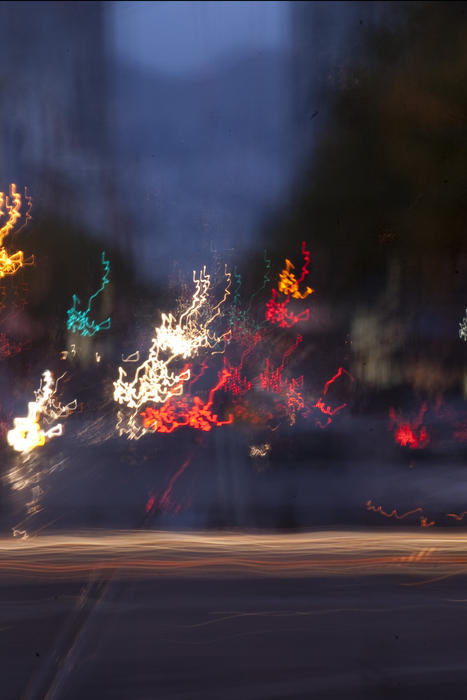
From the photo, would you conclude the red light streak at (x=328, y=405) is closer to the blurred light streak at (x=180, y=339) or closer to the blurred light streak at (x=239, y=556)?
the blurred light streak at (x=180, y=339)

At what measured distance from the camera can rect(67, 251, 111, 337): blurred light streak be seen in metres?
22.7

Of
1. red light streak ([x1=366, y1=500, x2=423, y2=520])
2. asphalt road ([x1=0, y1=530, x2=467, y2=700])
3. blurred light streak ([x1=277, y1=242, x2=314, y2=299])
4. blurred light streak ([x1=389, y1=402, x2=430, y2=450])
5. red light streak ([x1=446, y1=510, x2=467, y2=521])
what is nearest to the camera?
asphalt road ([x1=0, y1=530, x2=467, y2=700])

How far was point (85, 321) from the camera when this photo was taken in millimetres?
24531

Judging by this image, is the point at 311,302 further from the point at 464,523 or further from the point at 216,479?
the point at 464,523

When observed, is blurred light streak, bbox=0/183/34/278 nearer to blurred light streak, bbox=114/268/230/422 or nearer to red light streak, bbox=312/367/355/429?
blurred light streak, bbox=114/268/230/422

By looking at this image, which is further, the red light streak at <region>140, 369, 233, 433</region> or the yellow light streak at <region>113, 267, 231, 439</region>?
the yellow light streak at <region>113, 267, 231, 439</region>

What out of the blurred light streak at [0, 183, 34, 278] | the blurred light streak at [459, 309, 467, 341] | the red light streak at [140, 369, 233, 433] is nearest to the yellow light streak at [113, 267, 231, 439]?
the red light streak at [140, 369, 233, 433]

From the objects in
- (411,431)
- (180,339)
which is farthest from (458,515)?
(180,339)

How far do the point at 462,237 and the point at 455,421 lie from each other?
3.71 metres

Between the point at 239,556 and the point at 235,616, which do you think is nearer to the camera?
the point at 235,616

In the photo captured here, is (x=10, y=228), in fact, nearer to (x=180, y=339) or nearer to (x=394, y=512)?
(x=180, y=339)

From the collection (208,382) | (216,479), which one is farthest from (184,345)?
(216,479)

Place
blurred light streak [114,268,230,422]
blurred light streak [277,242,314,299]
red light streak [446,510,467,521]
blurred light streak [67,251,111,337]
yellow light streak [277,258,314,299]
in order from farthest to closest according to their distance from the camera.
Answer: blurred light streak [67,251,111,337]
blurred light streak [114,268,230,422]
yellow light streak [277,258,314,299]
blurred light streak [277,242,314,299]
red light streak [446,510,467,521]

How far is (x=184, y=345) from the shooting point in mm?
23797
